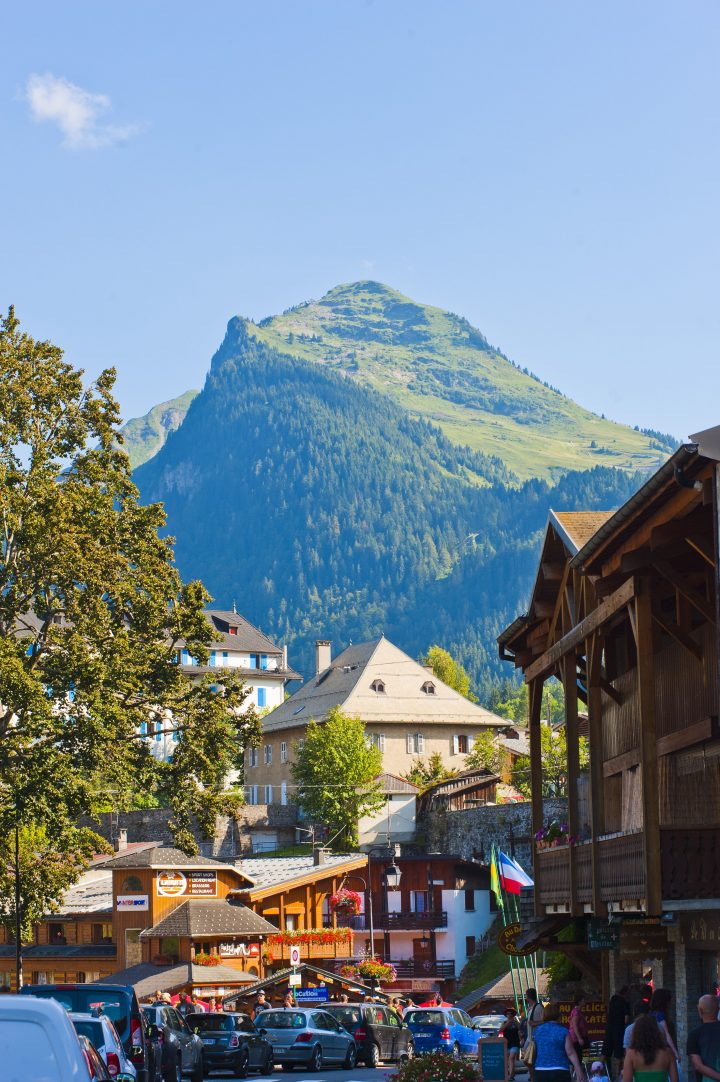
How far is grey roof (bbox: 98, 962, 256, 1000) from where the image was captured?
180ft

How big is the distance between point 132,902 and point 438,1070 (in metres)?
42.1

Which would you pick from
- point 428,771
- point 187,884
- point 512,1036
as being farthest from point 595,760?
point 428,771

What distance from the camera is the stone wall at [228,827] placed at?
87.2m

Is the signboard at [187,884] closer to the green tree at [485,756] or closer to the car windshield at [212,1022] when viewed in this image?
the car windshield at [212,1022]

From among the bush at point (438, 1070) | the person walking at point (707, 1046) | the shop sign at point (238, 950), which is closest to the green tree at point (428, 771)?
the shop sign at point (238, 950)

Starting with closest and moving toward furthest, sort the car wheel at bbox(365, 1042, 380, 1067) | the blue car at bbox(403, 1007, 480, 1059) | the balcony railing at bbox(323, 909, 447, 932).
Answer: the blue car at bbox(403, 1007, 480, 1059) → the car wheel at bbox(365, 1042, 380, 1067) → the balcony railing at bbox(323, 909, 447, 932)

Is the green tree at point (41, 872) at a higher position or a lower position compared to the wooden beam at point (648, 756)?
lower

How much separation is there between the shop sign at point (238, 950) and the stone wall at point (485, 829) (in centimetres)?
1164

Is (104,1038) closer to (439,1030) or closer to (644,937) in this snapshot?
(644,937)

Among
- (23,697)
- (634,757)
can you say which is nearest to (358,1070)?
(23,697)

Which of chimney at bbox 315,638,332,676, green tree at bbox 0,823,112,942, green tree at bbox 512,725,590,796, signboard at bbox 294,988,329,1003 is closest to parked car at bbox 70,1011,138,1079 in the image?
green tree at bbox 0,823,112,942

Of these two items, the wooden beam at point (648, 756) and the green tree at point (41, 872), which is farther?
the green tree at point (41, 872)

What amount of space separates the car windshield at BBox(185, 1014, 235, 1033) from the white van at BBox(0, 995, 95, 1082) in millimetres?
29179

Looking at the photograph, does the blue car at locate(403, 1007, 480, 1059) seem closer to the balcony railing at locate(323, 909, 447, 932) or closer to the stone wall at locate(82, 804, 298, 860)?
the balcony railing at locate(323, 909, 447, 932)
